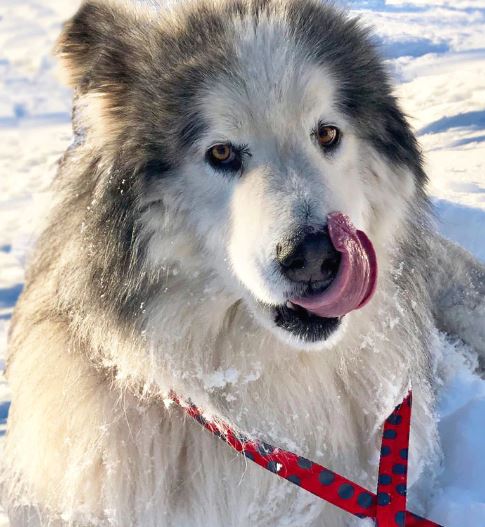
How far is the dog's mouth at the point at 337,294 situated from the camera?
5.77 feet

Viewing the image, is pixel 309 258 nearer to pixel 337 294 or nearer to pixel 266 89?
pixel 337 294

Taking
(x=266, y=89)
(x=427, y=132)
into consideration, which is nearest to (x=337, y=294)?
(x=266, y=89)

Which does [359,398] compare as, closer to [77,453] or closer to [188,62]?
[77,453]

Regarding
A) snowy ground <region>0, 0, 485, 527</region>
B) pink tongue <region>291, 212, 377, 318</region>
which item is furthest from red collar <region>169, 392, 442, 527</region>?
pink tongue <region>291, 212, 377, 318</region>

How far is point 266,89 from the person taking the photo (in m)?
1.91

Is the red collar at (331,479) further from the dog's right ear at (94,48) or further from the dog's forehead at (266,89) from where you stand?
the dog's right ear at (94,48)

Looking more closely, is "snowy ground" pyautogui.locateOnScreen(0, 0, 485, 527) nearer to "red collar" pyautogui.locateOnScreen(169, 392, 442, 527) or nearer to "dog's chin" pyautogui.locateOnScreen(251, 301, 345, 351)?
"red collar" pyautogui.locateOnScreen(169, 392, 442, 527)

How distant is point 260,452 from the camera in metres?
2.09

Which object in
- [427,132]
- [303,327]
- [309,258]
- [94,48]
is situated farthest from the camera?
[427,132]


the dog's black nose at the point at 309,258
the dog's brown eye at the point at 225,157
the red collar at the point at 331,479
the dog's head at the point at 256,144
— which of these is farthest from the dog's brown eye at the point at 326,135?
the red collar at the point at 331,479

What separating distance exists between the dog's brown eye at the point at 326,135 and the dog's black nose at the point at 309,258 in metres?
0.39

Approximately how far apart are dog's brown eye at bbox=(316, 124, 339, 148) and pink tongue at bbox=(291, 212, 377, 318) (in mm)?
300

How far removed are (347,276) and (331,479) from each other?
667 millimetres

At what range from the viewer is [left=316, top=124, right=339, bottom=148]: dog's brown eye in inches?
78.9
